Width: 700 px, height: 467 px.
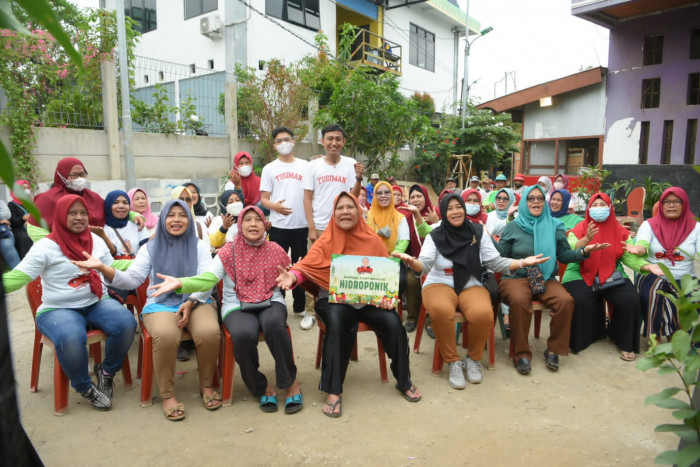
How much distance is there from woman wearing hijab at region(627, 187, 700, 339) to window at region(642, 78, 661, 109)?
24.9 feet

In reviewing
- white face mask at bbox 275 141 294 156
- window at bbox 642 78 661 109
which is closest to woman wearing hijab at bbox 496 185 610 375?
white face mask at bbox 275 141 294 156

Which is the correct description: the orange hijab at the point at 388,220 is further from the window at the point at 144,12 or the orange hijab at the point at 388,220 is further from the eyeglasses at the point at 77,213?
the window at the point at 144,12

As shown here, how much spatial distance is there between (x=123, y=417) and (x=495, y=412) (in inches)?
99.6

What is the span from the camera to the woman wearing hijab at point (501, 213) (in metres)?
5.60

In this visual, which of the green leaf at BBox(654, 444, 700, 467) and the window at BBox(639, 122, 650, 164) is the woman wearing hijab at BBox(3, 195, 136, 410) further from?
the window at BBox(639, 122, 650, 164)

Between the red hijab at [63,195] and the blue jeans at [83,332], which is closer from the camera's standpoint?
the blue jeans at [83,332]

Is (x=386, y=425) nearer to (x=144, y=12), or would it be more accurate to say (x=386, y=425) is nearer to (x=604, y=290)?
(x=604, y=290)

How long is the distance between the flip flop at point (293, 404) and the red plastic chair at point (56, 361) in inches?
49.8

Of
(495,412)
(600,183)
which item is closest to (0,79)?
(495,412)

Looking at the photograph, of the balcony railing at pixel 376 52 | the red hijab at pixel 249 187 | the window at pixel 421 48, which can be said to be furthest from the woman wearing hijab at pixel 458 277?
the window at pixel 421 48

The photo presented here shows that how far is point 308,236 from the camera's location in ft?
15.6

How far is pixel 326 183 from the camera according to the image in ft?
15.0

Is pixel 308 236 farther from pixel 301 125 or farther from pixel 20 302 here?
pixel 301 125

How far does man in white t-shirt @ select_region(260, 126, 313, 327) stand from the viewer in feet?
15.4
